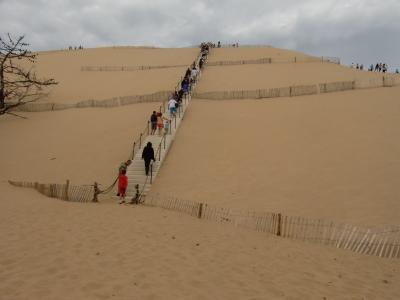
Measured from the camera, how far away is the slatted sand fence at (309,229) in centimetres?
917

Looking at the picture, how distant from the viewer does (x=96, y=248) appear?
26.0ft

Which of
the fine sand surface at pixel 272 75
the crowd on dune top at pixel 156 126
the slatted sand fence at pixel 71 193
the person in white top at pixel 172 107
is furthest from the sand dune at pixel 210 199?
the fine sand surface at pixel 272 75

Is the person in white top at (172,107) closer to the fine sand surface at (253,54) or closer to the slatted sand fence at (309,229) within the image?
the slatted sand fence at (309,229)

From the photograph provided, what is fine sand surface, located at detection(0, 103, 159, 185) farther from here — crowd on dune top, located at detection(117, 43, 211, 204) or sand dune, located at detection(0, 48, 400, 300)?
crowd on dune top, located at detection(117, 43, 211, 204)

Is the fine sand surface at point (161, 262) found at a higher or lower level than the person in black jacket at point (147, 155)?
lower

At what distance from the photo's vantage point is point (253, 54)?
48.8 meters

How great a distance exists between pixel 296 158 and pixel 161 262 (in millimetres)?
10049

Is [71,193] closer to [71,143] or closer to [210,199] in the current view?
[210,199]

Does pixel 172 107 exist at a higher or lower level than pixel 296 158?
higher

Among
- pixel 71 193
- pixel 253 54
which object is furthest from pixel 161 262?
pixel 253 54

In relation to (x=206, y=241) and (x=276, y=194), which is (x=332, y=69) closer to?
(x=276, y=194)

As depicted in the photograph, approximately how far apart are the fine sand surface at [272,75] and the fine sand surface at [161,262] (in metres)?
20.6

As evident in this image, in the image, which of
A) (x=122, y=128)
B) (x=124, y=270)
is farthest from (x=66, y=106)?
(x=124, y=270)

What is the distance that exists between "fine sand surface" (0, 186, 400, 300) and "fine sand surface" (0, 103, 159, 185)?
546cm
